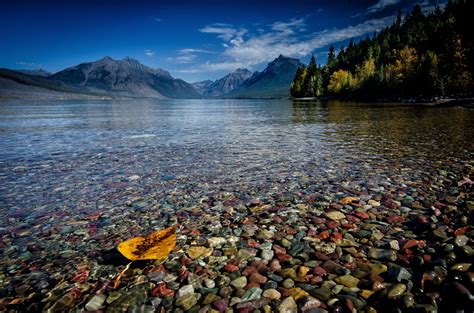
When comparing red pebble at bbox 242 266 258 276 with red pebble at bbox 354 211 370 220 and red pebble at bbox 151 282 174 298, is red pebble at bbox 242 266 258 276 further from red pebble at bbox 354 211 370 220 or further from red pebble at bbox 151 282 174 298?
red pebble at bbox 354 211 370 220

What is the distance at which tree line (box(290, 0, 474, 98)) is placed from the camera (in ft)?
192

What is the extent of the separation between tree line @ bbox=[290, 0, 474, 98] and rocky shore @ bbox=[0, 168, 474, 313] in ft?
211

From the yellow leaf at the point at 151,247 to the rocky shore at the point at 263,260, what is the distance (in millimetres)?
149

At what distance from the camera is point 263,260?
181 inches

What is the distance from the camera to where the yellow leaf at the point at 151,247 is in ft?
14.9

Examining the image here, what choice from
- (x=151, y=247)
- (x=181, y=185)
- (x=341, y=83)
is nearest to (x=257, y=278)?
(x=151, y=247)

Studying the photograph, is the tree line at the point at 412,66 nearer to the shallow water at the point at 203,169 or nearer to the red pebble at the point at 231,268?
the shallow water at the point at 203,169

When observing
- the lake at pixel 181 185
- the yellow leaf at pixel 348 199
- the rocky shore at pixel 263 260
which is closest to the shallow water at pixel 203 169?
the lake at pixel 181 185

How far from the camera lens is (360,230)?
18.0 ft

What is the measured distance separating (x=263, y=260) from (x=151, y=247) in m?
2.00

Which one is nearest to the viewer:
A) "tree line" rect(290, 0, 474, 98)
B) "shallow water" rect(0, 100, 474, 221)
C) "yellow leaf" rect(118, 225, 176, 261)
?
"yellow leaf" rect(118, 225, 176, 261)

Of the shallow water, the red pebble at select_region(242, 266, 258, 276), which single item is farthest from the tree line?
the red pebble at select_region(242, 266, 258, 276)

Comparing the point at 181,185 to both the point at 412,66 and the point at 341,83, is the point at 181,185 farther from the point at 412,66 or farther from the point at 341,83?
the point at 341,83

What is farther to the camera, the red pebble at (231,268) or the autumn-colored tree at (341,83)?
the autumn-colored tree at (341,83)
